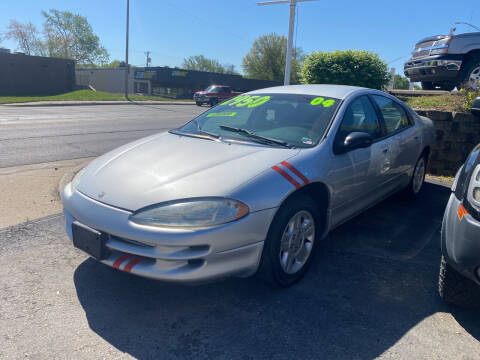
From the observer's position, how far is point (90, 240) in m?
2.65

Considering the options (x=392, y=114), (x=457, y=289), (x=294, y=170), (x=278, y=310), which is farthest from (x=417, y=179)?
(x=278, y=310)

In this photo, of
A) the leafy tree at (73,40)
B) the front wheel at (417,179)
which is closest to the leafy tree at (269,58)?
the leafy tree at (73,40)

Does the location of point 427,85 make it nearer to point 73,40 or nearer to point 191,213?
point 191,213

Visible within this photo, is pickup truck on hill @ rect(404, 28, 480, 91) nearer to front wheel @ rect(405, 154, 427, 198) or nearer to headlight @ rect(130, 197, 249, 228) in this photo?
front wheel @ rect(405, 154, 427, 198)

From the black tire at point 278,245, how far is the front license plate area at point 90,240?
107 centimetres

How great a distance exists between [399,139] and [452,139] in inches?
119

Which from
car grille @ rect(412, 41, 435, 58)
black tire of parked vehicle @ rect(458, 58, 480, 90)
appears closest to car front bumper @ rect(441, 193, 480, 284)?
black tire of parked vehicle @ rect(458, 58, 480, 90)

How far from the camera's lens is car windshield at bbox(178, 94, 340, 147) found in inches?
136

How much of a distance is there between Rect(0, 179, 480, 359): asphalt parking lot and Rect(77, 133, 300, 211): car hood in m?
0.73

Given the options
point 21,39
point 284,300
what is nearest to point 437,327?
point 284,300

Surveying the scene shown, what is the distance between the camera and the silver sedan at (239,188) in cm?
248

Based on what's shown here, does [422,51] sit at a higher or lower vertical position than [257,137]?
higher

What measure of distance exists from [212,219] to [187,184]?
33 cm

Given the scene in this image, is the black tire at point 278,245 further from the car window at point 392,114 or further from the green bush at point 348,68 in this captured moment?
the green bush at point 348,68
